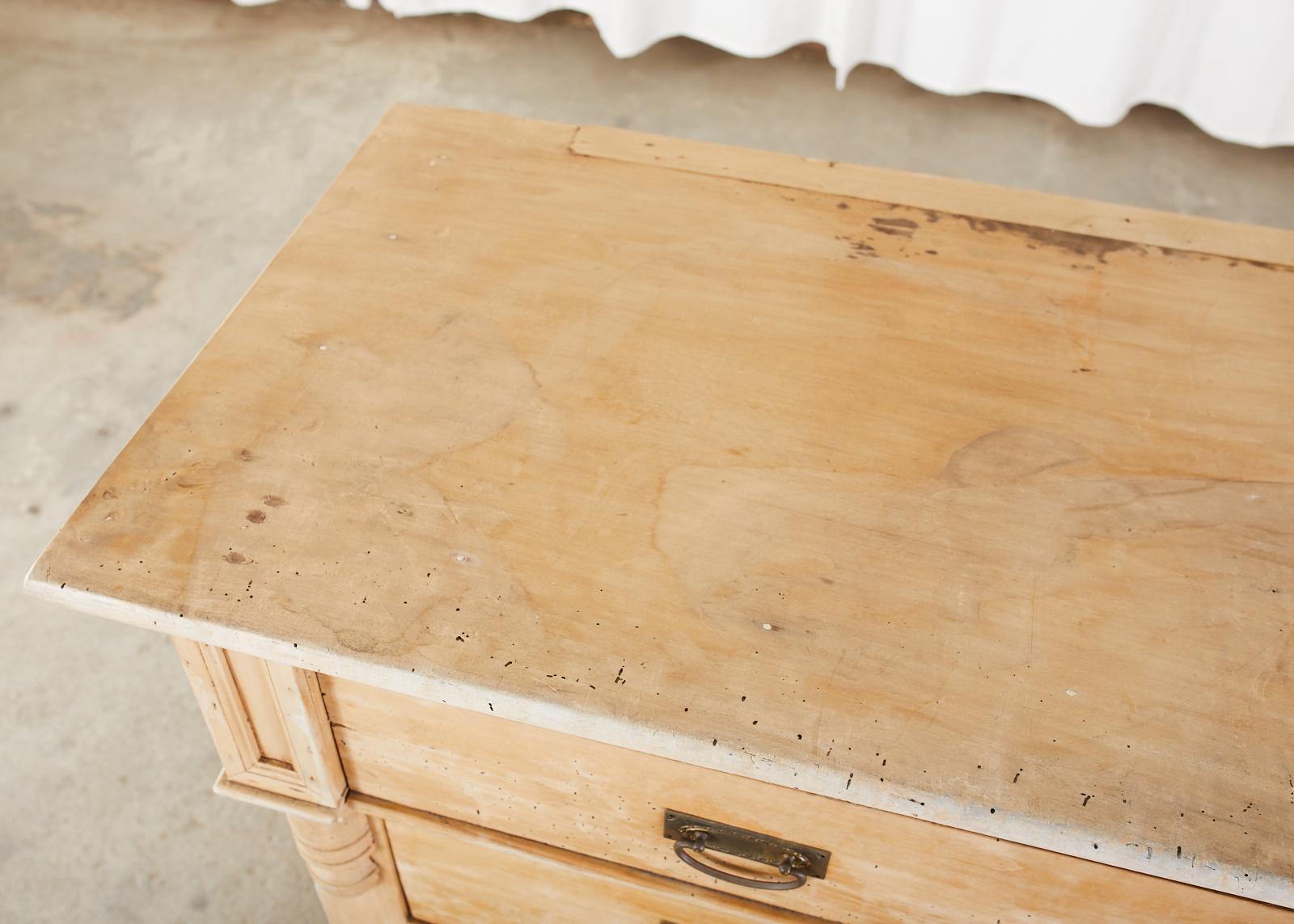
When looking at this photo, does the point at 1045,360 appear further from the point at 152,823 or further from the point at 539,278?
the point at 152,823

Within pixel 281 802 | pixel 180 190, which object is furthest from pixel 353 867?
pixel 180 190

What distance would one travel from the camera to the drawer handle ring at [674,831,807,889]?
700mm

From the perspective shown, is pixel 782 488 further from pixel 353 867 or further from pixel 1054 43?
pixel 1054 43

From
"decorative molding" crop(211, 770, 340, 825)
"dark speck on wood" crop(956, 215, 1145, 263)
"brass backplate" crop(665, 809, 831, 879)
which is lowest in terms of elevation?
"decorative molding" crop(211, 770, 340, 825)

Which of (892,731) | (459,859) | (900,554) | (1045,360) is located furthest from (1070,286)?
(459,859)

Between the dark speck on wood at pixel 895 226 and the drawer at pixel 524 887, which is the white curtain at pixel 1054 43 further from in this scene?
the drawer at pixel 524 887

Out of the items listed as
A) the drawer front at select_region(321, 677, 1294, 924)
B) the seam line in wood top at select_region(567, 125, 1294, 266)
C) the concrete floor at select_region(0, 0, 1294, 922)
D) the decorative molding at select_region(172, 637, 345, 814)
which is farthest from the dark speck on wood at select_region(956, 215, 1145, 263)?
the concrete floor at select_region(0, 0, 1294, 922)

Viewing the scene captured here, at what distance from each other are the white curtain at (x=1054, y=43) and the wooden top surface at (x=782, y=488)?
3.64 feet

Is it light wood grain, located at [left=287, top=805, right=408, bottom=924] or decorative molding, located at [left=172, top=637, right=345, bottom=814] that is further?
light wood grain, located at [left=287, top=805, right=408, bottom=924]

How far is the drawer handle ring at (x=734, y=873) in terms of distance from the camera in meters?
0.70

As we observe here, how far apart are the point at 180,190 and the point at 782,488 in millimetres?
1591

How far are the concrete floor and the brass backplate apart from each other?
0.55 metres

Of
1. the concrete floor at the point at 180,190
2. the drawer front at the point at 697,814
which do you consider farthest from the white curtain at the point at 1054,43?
the drawer front at the point at 697,814

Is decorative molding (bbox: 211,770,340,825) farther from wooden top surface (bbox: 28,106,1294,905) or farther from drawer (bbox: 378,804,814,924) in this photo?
wooden top surface (bbox: 28,106,1294,905)
